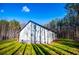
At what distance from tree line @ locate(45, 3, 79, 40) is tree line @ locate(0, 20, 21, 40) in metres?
0.32

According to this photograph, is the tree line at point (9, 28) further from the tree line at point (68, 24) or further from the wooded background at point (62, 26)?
the tree line at point (68, 24)

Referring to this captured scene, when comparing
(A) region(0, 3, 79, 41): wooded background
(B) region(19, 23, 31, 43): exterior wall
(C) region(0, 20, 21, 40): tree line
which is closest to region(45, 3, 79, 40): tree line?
(A) region(0, 3, 79, 41): wooded background

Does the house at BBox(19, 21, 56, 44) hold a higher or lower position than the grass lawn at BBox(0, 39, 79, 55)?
higher

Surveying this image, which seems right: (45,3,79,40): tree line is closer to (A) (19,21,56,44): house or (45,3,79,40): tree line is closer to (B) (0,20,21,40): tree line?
(A) (19,21,56,44): house

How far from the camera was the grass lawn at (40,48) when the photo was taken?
1863mm

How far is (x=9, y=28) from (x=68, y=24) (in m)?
0.62

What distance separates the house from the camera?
1.92 m

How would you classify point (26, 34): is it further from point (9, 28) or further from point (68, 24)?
point (68, 24)

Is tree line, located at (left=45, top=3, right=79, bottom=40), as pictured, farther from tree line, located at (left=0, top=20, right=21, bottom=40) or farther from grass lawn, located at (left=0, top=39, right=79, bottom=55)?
tree line, located at (left=0, top=20, right=21, bottom=40)

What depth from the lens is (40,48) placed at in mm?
1901

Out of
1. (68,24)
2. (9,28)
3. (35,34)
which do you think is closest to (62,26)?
(68,24)

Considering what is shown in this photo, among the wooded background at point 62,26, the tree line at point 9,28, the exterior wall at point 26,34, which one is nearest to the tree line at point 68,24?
the wooded background at point 62,26
